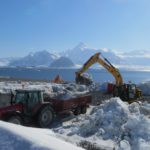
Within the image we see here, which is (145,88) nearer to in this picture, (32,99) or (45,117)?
(45,117)

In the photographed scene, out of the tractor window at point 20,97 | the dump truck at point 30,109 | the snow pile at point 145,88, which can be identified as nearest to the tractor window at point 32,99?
the dump truck at point 30,109

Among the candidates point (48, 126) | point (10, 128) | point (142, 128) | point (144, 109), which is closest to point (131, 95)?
point (144, 109)

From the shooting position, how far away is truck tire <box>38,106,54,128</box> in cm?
1509

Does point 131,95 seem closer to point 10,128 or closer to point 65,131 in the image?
point 65,131

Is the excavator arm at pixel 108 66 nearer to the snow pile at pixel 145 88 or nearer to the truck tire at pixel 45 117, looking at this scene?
the snow pile at pixel 145 88

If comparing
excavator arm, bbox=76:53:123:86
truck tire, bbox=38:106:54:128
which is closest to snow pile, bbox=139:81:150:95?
excavator arm, bbox=76:53:123:86

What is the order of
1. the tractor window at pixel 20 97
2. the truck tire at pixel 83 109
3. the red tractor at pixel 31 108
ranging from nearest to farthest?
the red tractor at pixel 31 108, the tractor window at pixel 20 97, the truck tire at pixel 83 109

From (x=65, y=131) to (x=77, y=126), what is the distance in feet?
2.32

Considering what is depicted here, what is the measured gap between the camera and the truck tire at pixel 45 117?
49.5ft

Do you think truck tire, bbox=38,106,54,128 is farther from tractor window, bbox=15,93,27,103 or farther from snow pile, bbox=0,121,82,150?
snow pile, bbox=0,121,82,150

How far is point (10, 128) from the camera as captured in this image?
6.98 m

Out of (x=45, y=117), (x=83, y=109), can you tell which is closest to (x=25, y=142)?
(x=45, y=117)

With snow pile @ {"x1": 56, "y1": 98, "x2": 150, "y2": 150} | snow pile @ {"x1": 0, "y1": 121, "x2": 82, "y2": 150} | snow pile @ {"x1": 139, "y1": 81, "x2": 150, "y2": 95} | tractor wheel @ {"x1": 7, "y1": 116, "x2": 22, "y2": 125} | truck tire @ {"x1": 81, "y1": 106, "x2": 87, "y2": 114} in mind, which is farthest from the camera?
snow pile @ {"x1": 139, "y1": 81, "x2": 150, "y2": 95}

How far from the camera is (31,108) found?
15.0 m
